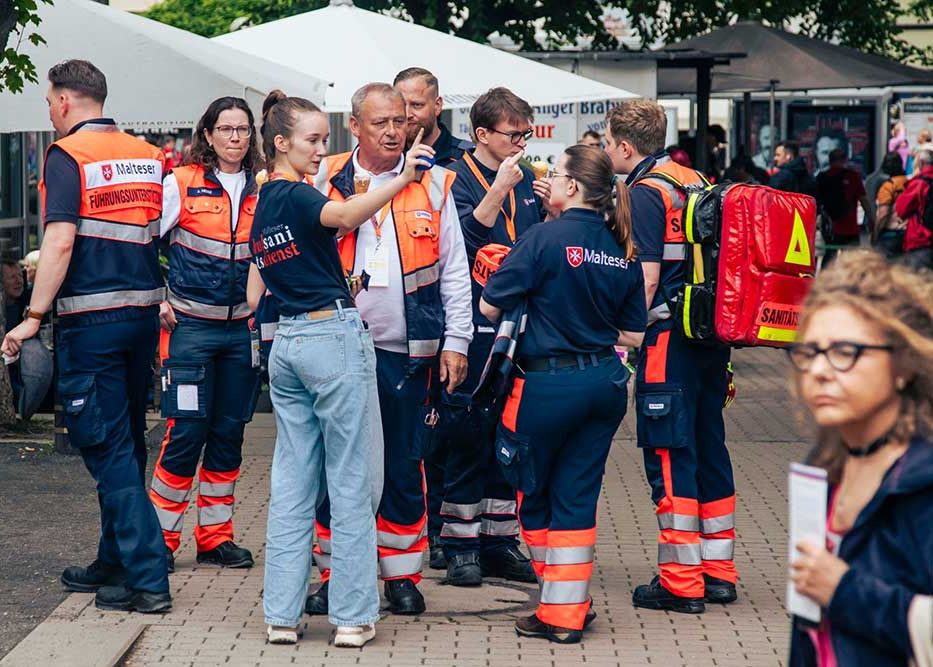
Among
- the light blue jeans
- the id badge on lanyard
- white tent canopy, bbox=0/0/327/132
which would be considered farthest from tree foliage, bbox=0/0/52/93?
the light blue jeans

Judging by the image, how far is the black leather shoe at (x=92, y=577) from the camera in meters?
6.41

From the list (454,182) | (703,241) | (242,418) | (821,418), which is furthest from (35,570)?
(821,418)

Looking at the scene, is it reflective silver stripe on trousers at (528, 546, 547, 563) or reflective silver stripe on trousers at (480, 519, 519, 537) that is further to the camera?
reflective silver stripe on trousers at (480, 519, 519, 537)

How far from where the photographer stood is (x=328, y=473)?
570cm

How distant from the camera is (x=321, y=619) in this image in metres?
6.16

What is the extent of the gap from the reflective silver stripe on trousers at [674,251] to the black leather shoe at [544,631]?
4.91 ft

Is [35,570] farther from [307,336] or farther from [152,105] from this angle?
[152,105]

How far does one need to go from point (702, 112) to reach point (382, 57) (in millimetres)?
7710

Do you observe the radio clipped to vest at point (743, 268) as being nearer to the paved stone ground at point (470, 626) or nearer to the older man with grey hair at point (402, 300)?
the older man with grey hair at point (402, 300)

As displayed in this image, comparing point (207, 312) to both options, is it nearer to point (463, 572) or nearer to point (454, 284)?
point (454, 284)

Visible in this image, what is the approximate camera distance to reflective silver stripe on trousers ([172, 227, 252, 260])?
6789 millimetres

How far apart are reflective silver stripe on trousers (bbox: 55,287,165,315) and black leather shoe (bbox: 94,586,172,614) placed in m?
1.10

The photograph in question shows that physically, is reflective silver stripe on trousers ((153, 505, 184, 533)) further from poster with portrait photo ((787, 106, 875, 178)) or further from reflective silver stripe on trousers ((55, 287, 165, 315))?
poster with portrait photo ((787, 106, 875, 178))

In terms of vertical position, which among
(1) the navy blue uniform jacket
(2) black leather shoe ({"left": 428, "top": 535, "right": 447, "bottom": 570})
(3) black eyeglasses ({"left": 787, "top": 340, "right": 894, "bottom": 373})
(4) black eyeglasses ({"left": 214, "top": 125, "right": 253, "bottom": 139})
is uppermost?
(4) black eyeglasses ({"left": 214, "top": 125, "right": 253, "bottom": 139})
